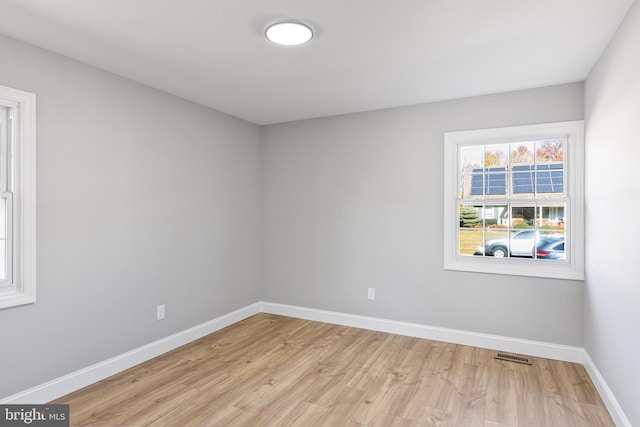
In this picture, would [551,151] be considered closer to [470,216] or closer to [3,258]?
[470,216]

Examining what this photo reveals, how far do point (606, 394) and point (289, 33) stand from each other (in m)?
3.28

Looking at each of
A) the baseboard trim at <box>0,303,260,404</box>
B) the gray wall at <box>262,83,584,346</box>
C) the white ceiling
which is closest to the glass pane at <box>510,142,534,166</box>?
the gray wall at <box>262,83,584,346</box>

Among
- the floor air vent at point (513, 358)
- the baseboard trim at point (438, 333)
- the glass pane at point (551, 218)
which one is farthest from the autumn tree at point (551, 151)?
the floor air vent at point (513, 358)

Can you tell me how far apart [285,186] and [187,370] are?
8.04 ft

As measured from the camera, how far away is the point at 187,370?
9.70 feet

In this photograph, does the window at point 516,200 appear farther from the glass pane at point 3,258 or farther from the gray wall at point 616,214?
the glass pane at point 3,258

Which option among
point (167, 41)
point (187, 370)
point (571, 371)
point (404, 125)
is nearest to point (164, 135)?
point (167, 41)

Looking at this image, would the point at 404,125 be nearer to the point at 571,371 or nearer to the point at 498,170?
the point at 498,170

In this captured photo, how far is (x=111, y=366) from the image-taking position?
2.84 metres

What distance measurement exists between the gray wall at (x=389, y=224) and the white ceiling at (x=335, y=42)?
32 centimetres

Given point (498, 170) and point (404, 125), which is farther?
point (404, 125)

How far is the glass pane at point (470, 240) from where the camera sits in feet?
11.7

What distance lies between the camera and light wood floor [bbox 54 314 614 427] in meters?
2.28

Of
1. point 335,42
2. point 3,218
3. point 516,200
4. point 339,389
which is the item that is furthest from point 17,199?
point 516,200
